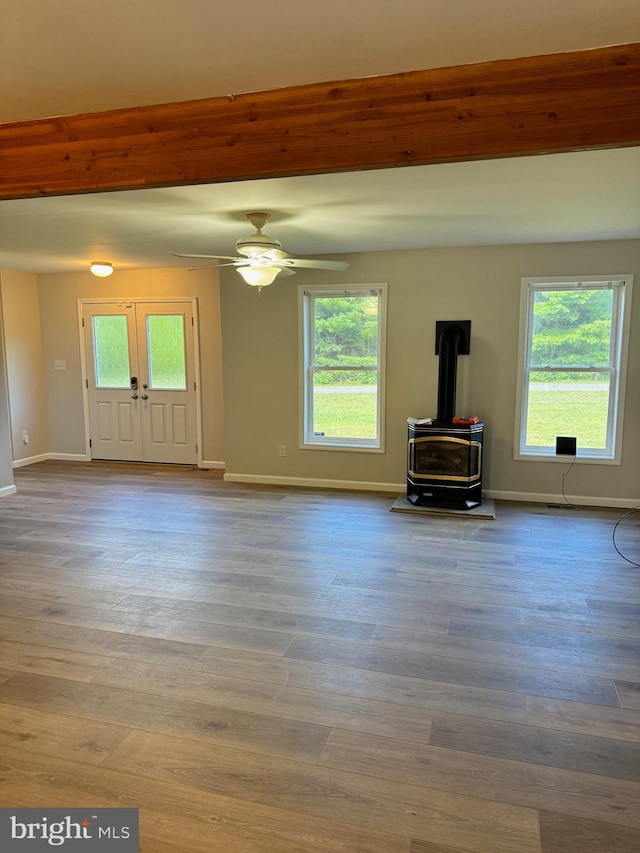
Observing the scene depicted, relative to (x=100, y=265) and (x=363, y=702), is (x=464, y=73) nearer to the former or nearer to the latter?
(x=363, y=702)

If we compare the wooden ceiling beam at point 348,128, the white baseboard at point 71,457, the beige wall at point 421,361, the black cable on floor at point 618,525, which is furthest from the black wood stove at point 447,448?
the white baseboard at point 71,457

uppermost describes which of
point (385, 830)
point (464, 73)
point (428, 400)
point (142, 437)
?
point (464, 73)

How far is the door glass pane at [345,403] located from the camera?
580cm

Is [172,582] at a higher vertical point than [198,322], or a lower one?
lower

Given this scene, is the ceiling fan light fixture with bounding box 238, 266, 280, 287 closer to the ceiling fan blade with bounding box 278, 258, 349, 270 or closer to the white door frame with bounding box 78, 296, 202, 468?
the ceiling fan blade with bounding box 278, 258, 349, 270

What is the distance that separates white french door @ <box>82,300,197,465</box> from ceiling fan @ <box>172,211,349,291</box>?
2.82 meters

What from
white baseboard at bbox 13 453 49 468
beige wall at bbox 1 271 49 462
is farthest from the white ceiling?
white baseboard at bbox 13 453 49 468

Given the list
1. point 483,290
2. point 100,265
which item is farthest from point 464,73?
point 100,265

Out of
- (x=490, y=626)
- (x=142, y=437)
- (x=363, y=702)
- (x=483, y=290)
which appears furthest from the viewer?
(x=142, y=437)

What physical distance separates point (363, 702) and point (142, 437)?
5.55 meters

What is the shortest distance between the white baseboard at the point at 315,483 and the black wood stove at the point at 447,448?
48 cm

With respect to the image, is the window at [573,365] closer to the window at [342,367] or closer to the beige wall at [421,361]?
the beige wall at [421,361]

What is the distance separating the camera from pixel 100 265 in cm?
603

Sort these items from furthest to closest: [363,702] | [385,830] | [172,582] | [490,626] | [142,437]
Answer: [142,437] < [172,582] < [490,626] < [363,702] < [385,830]
